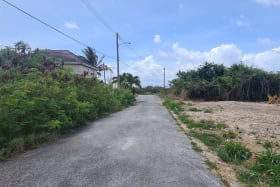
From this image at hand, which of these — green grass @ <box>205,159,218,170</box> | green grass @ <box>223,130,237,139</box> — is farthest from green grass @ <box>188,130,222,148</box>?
green grass @ <box>205,159,218,170</box>

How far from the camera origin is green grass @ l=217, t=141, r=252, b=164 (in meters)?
6.25

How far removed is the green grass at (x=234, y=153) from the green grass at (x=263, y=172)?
1.22ft

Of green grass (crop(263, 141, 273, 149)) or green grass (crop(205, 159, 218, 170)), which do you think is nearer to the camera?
green grass (crop(205, 159, 218, 170))

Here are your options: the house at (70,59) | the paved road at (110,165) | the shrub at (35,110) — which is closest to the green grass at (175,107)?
the shrub at (35,110)

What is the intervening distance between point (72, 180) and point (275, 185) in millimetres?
3319

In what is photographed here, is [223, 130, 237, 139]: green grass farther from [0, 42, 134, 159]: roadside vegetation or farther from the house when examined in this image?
the house

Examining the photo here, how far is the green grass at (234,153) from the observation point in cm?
625

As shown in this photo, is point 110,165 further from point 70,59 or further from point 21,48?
point 70,59

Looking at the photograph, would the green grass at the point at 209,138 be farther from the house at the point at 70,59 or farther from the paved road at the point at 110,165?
the house at the point at 70,59

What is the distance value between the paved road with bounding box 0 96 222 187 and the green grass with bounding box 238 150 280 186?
0.62 meters

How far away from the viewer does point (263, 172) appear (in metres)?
5.31

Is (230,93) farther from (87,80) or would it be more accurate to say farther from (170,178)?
(170,178)

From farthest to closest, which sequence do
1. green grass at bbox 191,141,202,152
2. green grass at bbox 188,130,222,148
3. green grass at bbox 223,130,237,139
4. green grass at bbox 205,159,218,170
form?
green grass at bbox 223,130,237,139 → green grass at bbox 188,130,222,148 → green grass at bbox 191,141,202,152 → green grass at bbox 205,159,218,170

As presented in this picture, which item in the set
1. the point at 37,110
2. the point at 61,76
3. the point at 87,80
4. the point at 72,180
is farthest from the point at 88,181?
the point at 87,80
